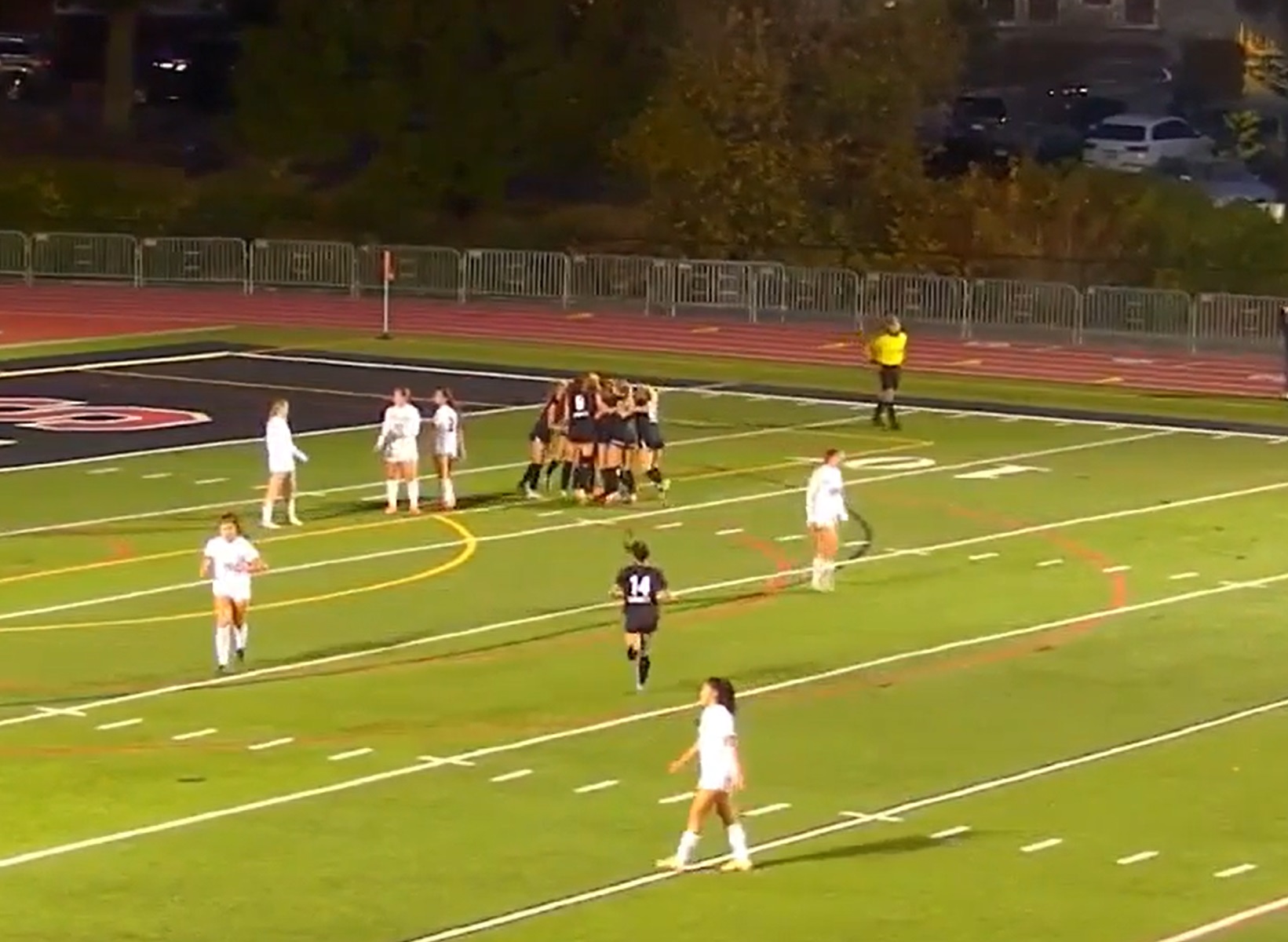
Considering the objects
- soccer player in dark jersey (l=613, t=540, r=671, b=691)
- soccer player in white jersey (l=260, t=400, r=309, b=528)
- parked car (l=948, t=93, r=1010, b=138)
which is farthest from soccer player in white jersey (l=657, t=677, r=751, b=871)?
parked car (l=948, t=93, r=1010, b=138)

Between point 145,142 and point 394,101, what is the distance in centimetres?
1463

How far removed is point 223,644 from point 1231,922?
11.0 metres

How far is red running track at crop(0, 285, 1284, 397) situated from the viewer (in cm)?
5650

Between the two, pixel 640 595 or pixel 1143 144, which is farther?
pixel 1143 144

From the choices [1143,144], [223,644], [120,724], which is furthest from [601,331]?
→ [120,724]

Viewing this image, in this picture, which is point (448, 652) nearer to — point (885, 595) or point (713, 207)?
point (885, 595)

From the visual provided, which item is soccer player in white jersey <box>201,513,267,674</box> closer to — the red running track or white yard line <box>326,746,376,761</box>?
white yard line <box>326,746,376,761</box>

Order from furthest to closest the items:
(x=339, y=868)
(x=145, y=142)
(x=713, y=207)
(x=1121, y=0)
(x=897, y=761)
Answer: (x=1121, y=0) < (x=145, y=142) < (x=713, y=207) < (x=897, y=761) < (x=339, y=868)

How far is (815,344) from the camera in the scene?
60.3m

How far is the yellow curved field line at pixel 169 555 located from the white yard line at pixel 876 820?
12335mm

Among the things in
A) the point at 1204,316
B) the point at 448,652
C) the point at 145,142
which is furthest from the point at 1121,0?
the point at 448,652

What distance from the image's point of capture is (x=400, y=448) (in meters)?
38.8

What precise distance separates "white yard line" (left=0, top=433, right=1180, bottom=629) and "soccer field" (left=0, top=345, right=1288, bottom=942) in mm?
99

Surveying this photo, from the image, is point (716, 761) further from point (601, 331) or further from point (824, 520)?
point (601, 331)
